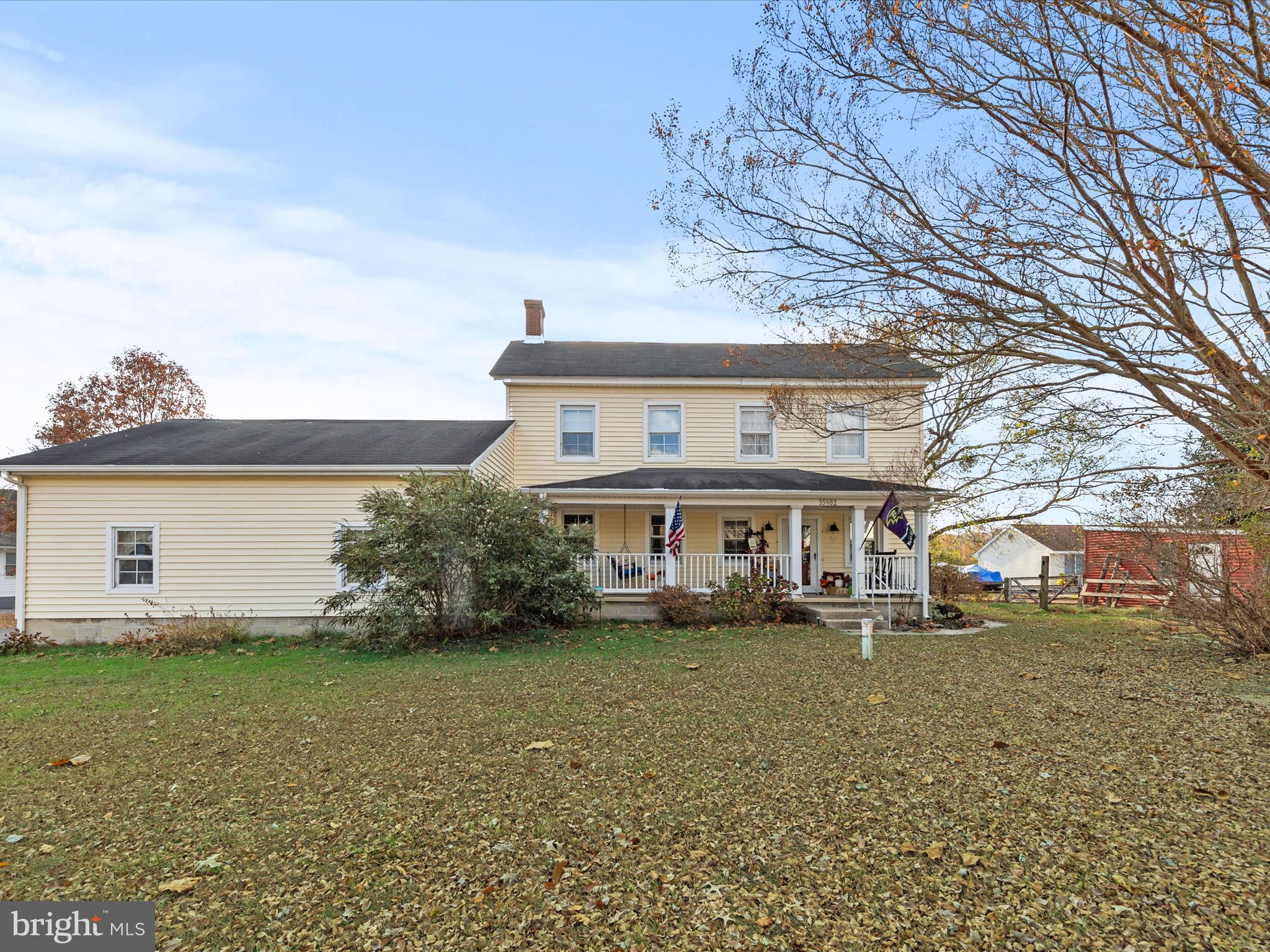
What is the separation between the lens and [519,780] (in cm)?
477

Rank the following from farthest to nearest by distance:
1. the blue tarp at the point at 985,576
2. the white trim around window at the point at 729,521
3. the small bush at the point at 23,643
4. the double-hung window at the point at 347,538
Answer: the blue tarp at the point at 985,576 → the white trim around window at the point at 729,521 → the small bush at the point at 23,643 → the double-hung window at the point at 347,538

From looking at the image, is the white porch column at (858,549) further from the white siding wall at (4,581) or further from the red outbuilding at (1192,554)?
the white siding wall at (4,581)

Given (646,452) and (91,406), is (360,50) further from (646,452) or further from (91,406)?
(91,406)

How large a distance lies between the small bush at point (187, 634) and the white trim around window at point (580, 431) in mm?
7993

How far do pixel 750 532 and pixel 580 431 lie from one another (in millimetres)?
5155

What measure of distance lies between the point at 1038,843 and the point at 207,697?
8.59 m

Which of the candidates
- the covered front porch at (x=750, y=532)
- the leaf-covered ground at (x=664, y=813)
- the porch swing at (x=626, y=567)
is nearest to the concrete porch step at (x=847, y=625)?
the covered front porch at (x=750, y=532)

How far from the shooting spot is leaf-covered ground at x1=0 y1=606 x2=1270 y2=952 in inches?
119

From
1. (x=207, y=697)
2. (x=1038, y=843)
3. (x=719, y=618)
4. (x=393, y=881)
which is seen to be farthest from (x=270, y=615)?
(x=1038, y=843)

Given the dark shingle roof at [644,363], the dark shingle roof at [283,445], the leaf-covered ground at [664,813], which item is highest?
the dark shingle roof at [644,363]

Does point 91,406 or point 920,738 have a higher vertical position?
point 91,406

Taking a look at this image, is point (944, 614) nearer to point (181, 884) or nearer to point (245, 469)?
point (181, 884)

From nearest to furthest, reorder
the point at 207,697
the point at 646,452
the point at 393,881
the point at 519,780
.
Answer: the point at 393,881 < the point at 519,780 < the point at 207,697 < the point at 646,452

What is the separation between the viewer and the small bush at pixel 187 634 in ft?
38.9
